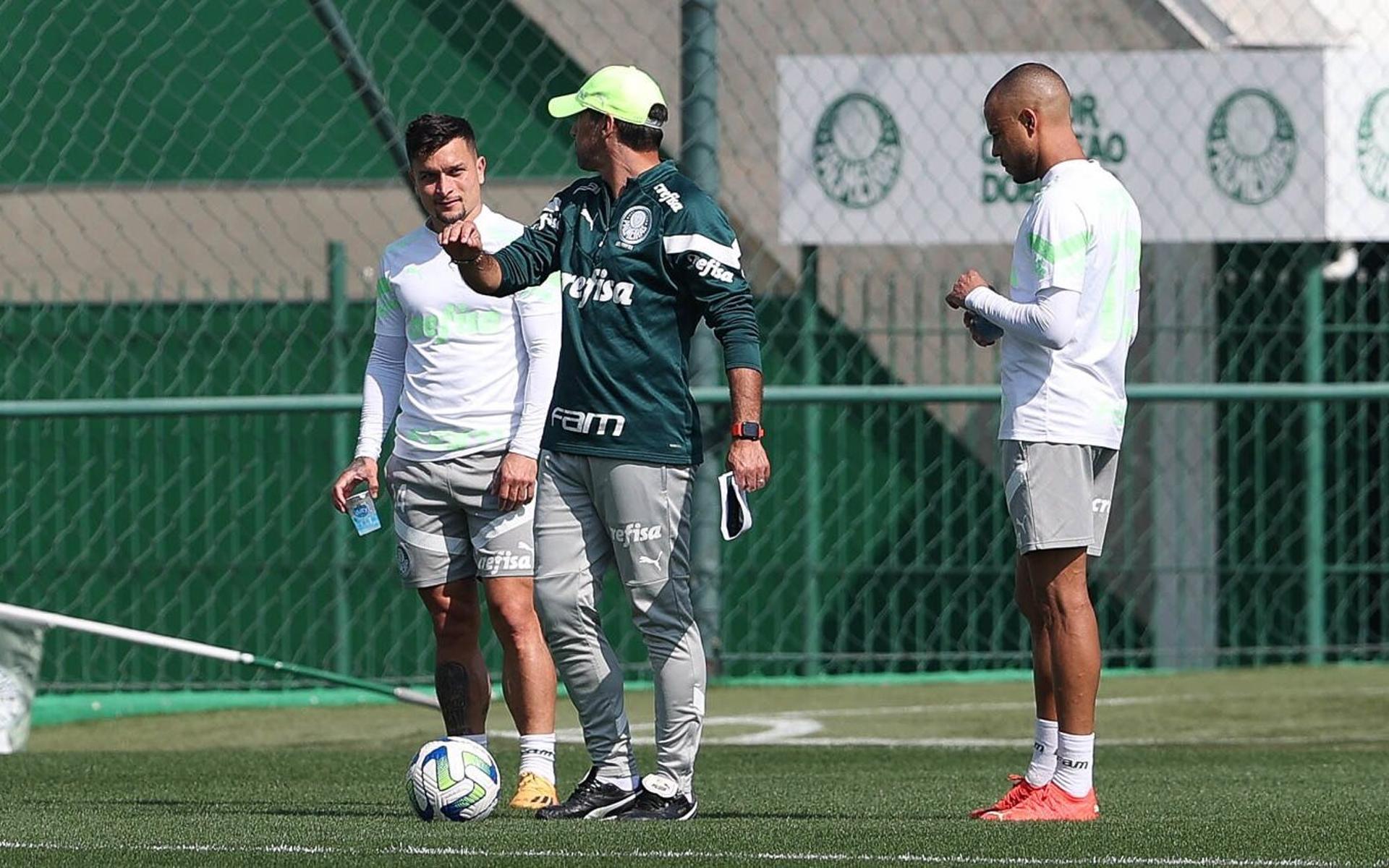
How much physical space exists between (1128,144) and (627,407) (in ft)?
19.4

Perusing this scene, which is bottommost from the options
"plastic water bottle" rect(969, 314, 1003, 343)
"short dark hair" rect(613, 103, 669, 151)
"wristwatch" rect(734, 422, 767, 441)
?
"wristwatch" rect(734, 422, 767, 441)

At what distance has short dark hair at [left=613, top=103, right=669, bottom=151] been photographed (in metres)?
6.05

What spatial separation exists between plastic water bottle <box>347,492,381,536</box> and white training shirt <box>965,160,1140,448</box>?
181 cm

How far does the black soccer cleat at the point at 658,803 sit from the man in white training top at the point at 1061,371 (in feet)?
2.42

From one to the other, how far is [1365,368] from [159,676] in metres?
6.05

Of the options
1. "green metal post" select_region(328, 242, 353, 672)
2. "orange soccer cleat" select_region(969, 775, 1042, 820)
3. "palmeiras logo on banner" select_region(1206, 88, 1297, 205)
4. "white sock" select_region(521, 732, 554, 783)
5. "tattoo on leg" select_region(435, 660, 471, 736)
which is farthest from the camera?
"palmeiras logo on banner" select_region(1206, 88, 1297, 205)

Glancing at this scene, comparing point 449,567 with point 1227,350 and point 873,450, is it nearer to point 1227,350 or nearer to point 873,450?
point 873,450

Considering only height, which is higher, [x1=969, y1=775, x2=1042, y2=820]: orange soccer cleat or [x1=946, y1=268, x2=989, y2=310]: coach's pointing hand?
[x1=946, y1=268, x2=989, y2=310]: coach's pointing hand

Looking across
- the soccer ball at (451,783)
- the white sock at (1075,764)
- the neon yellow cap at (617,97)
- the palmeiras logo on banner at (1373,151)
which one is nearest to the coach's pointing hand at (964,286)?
the neon yellow cap at (617,97)

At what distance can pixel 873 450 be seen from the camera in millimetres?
11664

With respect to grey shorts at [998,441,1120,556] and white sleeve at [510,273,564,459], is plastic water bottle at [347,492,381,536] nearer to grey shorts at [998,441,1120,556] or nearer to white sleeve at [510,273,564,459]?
white sleeve at [510,273,564,459]

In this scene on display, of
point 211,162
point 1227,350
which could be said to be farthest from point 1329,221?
point 211,162

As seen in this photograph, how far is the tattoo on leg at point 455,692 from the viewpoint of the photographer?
6641 millimetres

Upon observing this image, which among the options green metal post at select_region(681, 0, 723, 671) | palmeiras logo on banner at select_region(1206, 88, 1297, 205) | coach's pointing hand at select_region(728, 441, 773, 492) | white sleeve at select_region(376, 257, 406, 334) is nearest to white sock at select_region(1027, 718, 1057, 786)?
coach's pointing hand at select_region(728, 441, 773, 492)
